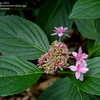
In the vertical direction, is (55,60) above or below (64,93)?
above

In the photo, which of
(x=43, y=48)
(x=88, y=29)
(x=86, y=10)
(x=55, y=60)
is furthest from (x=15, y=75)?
(x=88, y=29)

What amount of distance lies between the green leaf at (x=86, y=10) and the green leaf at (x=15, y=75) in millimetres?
247

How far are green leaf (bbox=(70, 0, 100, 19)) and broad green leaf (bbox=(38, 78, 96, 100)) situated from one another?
260 millimetres

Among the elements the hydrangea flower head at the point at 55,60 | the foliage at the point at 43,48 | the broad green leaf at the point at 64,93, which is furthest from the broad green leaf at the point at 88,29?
the hydrangea flower head at the point at 55,60

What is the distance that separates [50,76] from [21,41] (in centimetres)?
95

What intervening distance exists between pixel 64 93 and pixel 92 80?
0.29 m

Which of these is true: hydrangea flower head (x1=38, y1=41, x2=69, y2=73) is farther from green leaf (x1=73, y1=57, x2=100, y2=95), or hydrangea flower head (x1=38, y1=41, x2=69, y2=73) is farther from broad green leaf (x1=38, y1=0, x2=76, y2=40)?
broad green leaf (x1=38, y1=0, x2=76, y2=40)

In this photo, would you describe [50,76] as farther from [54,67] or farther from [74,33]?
[54,67]

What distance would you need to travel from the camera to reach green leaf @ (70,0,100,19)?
107 centimetres

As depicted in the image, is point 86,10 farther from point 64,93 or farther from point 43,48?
point 64,93

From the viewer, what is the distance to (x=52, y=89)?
130 cm

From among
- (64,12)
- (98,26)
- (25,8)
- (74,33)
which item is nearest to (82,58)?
(98,26)

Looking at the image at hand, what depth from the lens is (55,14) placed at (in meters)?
1.52

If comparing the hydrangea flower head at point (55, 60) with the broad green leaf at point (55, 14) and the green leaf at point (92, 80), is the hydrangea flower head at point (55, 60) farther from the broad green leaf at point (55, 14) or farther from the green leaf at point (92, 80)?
the broad green leaf at point (55, 14)
